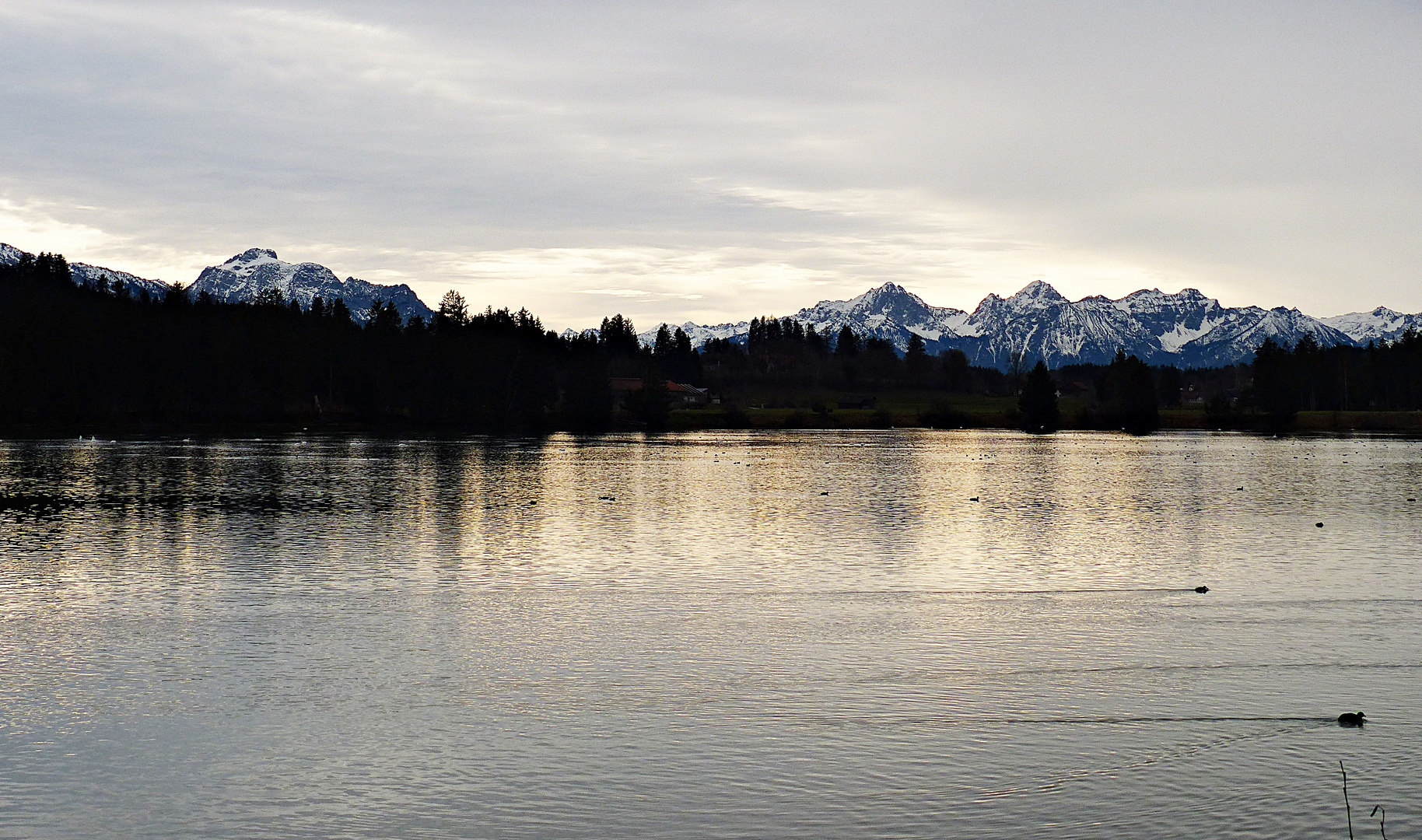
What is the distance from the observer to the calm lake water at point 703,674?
14141mm

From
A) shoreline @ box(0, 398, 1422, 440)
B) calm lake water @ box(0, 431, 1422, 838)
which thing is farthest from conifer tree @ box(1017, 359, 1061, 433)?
calm lake water @ box(0, 431, 1422, 838)

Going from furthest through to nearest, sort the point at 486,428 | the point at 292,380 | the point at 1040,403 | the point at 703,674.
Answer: the point at 1040,403 < the point at 486,428 < the point at 292,380 < the point at 703,674

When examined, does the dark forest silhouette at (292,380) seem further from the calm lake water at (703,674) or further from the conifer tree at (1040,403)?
the calm lake water at (703,674)

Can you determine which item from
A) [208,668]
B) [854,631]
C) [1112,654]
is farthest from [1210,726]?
[208,668]

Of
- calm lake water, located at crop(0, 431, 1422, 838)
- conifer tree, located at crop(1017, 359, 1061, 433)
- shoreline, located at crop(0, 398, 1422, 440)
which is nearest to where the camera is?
calm lake water, located at crop(0, 431, 1422, 838)

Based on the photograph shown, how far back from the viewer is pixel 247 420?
161 metres

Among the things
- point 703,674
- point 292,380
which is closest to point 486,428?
point 292,380

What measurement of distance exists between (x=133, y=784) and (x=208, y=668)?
619cm

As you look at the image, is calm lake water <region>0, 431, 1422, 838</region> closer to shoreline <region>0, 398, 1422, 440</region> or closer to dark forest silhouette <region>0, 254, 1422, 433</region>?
shoreline <region>0, 398, 1422, 440</region>

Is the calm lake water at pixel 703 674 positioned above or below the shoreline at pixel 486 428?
below

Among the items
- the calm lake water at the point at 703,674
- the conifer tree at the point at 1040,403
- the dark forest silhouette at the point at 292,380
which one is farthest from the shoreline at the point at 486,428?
the calm lake water at the point at 703,674

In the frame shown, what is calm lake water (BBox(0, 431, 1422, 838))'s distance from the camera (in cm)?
1414

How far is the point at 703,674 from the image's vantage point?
20531 millimetres

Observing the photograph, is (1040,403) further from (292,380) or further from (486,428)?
(292,380)
